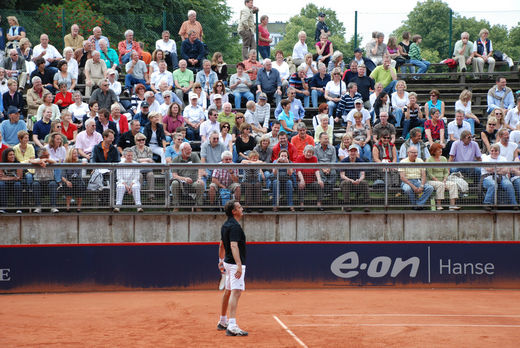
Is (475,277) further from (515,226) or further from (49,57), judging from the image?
(49,57)

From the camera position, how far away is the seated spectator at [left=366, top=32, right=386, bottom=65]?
22234 millimetres

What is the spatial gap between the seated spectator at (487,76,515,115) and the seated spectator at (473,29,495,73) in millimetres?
3006

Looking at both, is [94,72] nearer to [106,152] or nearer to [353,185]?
[106,152]

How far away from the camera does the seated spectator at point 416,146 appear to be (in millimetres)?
16797

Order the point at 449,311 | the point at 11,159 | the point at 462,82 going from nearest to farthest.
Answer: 1. the point at 449,311
2. the point at 11,159
3. the point at 462,82

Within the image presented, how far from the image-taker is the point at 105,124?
56.9ft

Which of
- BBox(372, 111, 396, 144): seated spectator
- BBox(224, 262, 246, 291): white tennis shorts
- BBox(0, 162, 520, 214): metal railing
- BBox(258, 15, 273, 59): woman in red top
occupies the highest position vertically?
BBox(258, 15, 273, 59): woman in red top

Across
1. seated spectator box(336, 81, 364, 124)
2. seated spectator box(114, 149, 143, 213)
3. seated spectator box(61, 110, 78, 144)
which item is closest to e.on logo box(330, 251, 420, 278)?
seated spectator box(114, 149, 143, 213)

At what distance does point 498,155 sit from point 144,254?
7.85 m

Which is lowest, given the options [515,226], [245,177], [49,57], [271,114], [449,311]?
[449,311]

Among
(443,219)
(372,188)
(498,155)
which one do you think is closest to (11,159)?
(372,188)

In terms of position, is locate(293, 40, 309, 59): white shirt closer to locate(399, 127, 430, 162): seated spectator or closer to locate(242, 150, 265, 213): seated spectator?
locate(399, 127, 430, 162): seated spectator

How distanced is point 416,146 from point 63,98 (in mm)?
8615

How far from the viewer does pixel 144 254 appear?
1573cm
